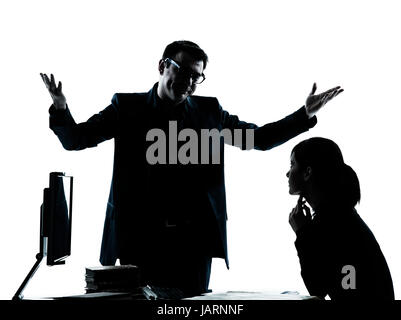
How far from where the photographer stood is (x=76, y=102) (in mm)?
3775

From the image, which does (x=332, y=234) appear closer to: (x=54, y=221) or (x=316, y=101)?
(x=54, y=221)

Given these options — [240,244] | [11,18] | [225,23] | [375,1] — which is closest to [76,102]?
[11,18]

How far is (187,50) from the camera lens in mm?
2473

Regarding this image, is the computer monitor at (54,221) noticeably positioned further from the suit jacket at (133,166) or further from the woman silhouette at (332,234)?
the woman silhouette at (332,234)

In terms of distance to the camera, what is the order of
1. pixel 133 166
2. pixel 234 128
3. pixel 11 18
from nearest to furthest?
pixel 133 166
pixel 234 128
pixel 11 18

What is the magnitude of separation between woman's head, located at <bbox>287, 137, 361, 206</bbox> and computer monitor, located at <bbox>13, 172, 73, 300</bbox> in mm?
772

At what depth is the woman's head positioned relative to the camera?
181 centimetres

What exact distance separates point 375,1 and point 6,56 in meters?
2.48

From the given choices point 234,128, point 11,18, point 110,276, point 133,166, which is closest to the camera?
point 110,276

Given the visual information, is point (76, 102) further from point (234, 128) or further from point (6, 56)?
point (234, 128)

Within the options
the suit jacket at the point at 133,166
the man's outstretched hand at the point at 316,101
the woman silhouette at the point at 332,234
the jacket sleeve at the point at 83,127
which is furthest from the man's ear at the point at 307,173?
the jacket sleeve at the point at 83,127

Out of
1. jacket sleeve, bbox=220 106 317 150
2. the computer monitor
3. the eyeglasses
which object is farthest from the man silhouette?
the computer monitor

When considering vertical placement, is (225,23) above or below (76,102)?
above

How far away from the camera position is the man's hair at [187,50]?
2.47 metres
